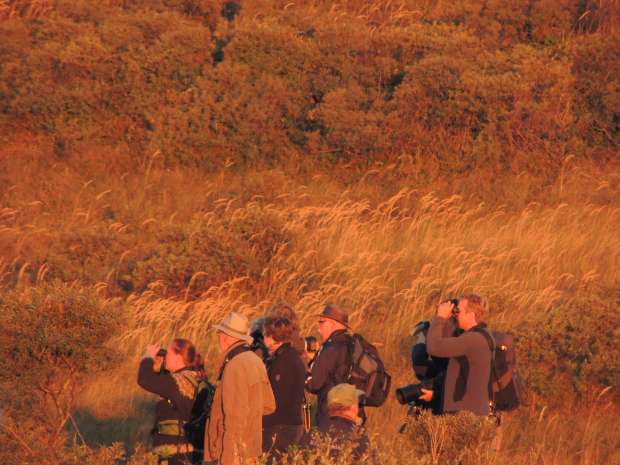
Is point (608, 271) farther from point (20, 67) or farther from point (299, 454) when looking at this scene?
point (20, 67)

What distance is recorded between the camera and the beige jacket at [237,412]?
6762 mm

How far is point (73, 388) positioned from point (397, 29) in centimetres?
1329

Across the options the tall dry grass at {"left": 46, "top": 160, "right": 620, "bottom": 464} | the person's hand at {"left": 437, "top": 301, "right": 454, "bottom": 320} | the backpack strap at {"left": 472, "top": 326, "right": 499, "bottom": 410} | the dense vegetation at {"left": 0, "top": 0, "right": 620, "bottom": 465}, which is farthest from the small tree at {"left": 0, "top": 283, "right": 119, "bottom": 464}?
the backpack strap at {"left": 472, "top": 326, "right": 499, "bottom": 410}

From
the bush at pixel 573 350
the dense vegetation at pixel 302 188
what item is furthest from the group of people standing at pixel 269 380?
the bush at pixel 573 350

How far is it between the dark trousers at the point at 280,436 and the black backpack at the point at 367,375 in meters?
0.50

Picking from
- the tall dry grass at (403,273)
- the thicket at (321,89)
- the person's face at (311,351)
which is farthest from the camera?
the thicket at (321,89)

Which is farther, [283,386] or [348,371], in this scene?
[348,371]

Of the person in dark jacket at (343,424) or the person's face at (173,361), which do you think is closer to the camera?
the person in dark jacket at (343,424)

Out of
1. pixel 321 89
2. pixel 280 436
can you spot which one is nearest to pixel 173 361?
pixel 280 436

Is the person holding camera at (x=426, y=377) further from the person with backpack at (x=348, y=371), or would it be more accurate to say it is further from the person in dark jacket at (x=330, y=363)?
the person in dark jacket at (x=330, y=363)

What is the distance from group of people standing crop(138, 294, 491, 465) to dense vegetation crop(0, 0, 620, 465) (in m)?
1.12

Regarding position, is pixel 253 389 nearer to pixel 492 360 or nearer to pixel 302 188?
pixel 492 360

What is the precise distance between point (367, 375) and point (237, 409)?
1.18m

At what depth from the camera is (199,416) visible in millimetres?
7238
